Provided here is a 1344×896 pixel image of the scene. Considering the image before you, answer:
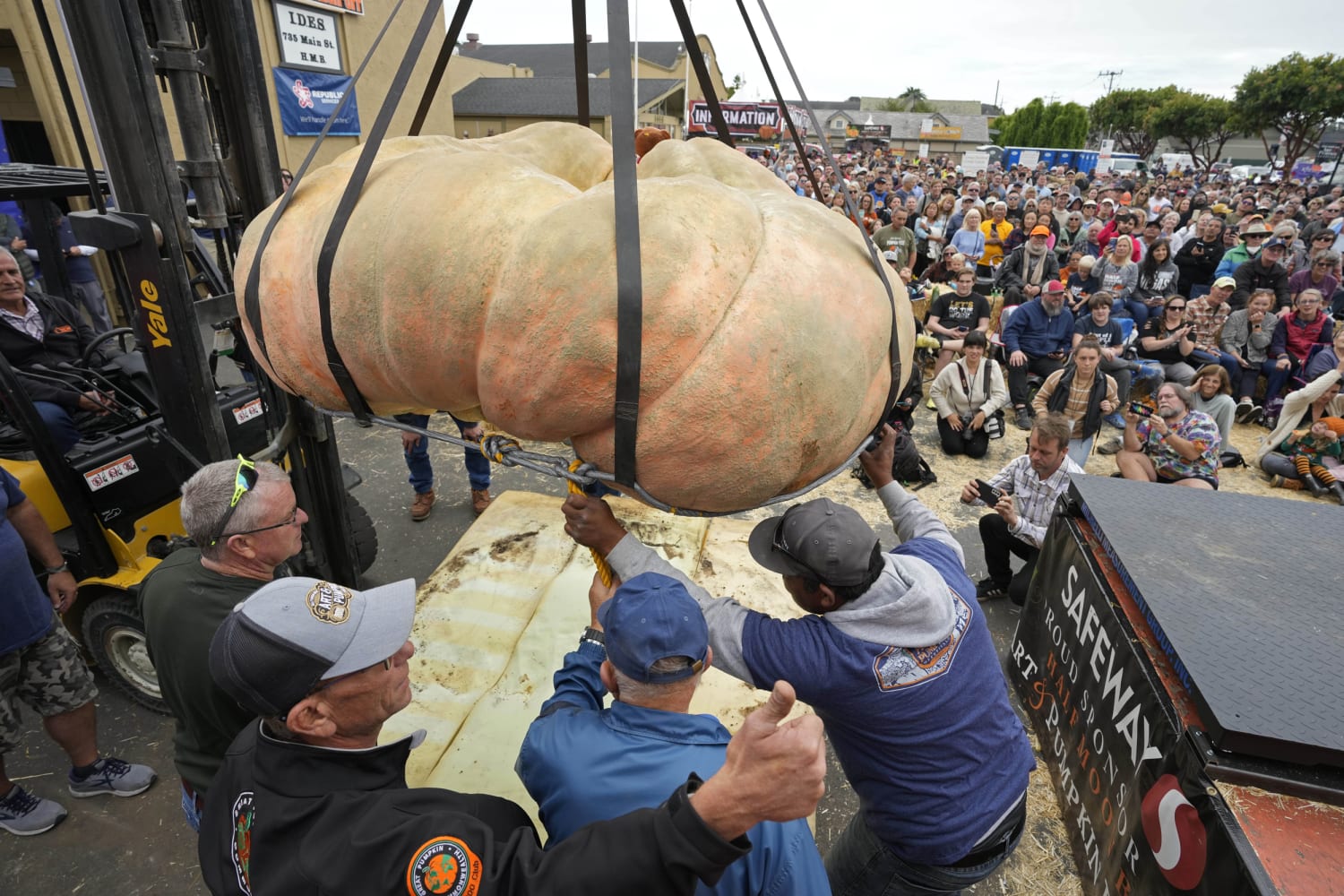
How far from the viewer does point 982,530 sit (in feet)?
16.4

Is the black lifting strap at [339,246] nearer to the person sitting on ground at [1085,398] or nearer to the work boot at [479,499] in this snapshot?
the work boot at [479,499]

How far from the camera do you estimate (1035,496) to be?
4613 mm

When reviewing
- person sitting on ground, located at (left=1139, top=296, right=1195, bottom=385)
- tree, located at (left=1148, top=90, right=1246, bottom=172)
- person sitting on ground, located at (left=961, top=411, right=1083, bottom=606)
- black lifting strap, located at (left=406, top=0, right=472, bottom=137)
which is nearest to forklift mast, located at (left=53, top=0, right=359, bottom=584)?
black lifting strap, located at (left=406, top=0, right=472, bottom=137)

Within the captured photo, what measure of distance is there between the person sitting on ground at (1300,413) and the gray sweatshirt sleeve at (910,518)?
22.0 feet

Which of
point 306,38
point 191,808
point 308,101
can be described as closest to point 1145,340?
point 191,808

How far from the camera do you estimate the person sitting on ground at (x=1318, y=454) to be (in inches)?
261

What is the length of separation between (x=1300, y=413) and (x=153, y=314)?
9418mm

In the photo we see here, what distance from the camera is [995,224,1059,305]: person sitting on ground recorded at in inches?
382

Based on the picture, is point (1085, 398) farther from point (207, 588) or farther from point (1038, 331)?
point (207, 588)

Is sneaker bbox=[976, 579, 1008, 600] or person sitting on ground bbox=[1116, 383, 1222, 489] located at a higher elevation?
person sitting on ground bbox=[1116, 383, 1222, 489]

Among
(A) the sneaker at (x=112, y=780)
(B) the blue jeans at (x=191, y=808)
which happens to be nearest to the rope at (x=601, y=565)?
(B) the blue jeans at (x=191, y=808)

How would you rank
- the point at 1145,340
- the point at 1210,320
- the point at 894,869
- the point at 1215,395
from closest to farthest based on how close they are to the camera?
the point at 894,869 < the point at 1215,395 < the point at 1145,340 < the point at 1210,320

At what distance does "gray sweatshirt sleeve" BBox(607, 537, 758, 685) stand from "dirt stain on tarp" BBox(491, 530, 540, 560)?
8.60ft

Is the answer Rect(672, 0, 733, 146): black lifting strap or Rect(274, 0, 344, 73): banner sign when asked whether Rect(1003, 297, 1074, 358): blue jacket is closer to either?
Rect(672, 0, 733, 146): black lifting strap
